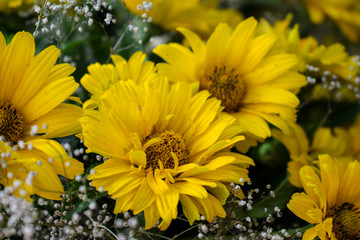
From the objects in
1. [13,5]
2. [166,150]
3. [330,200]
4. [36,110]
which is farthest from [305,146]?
[13,5]

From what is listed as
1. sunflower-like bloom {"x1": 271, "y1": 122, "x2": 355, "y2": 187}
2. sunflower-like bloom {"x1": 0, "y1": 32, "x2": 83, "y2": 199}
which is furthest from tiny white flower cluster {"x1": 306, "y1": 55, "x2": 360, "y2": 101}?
sunflower-like bloom {"x1": 0, "y1": 32, "x2": 83, "y2": 199}

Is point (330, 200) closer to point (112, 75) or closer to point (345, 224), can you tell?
point (345, 224)

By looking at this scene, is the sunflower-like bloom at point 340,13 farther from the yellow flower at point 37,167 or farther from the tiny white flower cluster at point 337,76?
the yellow flower at point 37,167

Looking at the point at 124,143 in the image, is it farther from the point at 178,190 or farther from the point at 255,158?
the point at 255,158

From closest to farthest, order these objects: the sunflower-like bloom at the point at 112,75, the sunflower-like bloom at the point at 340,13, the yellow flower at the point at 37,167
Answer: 1. the yellow flower at the point at 37,167
2. the sunflower-like bloom at the point at 112,75
3. the sunflower-like bloom at the point at 340,13

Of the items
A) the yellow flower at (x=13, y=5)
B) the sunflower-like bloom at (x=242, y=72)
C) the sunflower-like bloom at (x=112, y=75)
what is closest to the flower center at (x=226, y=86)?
the sunflower-like bloom at (x=242, y=72)

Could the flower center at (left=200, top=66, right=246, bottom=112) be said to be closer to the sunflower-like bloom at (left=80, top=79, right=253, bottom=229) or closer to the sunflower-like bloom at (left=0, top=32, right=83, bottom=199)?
the sunflower-like bloom at (left=80, top=79, right=253, bottom=229)

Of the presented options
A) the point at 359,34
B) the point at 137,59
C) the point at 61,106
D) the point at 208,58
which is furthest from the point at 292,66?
the point at 359,34
